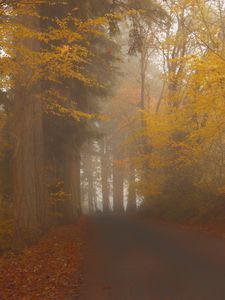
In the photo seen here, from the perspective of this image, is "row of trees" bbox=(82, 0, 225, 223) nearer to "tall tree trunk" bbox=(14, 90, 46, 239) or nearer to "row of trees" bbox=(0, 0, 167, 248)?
"row of trees" bbox=(0, 0, 167, 248)

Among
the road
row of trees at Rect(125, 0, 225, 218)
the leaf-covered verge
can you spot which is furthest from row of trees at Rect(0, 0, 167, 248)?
the road

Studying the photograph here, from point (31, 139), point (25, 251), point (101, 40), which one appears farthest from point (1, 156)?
point (101, 40)

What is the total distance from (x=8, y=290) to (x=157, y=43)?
72.1ft

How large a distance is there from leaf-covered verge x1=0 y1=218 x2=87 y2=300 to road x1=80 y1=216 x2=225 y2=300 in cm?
30

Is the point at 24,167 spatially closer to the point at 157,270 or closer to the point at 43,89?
the point at 43,89

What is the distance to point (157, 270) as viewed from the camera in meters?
7.52

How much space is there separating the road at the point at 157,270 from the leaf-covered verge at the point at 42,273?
12.0 inches

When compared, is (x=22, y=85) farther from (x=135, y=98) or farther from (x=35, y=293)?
(x=135, y=98)

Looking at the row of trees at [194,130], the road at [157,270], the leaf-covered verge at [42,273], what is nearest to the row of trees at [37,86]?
the leaf-covered verge at [42,273]

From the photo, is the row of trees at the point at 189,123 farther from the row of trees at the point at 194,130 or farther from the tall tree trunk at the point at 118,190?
the tall tree trunk at the point at 118,190

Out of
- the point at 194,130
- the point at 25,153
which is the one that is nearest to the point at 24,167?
the point at 25,153

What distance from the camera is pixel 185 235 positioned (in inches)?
497

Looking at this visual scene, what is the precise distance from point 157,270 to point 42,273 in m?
2.41

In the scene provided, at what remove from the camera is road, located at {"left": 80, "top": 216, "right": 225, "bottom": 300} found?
5.89 metres
